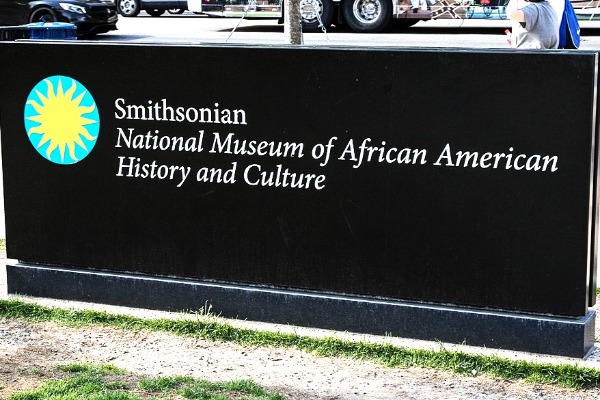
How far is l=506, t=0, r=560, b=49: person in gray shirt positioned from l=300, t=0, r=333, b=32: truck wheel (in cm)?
1339

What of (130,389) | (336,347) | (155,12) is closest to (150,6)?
(155,12)

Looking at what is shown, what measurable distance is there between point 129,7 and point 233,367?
23.2m

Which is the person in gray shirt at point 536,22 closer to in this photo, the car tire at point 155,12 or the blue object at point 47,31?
the blue object at point 47,31

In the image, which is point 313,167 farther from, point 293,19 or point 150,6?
point 150,6

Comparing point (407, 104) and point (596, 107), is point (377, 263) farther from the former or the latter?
point (596, 107)

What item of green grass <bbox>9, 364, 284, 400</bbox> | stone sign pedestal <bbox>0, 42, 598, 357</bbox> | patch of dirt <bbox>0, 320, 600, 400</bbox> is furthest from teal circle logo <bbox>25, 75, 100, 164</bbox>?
green grass <bbox>9, 364, 284, 400</bbox>

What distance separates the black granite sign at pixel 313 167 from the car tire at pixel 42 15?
15117mm

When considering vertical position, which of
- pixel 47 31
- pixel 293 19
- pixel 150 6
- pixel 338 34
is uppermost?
pixel 293 19

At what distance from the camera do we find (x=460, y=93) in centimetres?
514

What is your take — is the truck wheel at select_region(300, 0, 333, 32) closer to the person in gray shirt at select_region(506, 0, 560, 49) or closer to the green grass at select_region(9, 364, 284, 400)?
the person in gray shirt at select_region(506, 0, 560, 49)

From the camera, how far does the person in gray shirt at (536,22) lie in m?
7.63

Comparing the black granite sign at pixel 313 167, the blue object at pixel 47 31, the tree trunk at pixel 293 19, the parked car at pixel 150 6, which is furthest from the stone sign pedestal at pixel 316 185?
the parked car at pixel 150 6

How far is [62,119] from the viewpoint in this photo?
19.7ft

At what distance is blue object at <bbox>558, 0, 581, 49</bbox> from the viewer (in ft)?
26.1
